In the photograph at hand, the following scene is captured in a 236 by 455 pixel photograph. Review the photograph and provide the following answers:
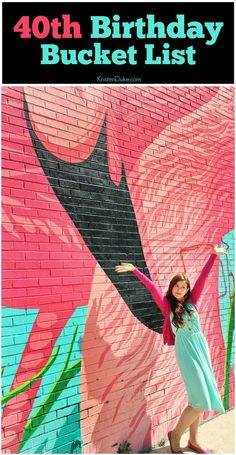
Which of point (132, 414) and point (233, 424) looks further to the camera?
point (233, 424)

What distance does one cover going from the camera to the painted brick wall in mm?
3338

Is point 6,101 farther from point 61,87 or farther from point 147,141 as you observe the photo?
point 147,141

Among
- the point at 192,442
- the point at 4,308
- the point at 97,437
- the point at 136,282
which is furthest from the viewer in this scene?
the point at 136,282

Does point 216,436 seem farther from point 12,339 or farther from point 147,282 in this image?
point 12,339

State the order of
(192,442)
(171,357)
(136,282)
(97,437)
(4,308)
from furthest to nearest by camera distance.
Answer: (171,357)
(136,282)
(192,442)
(97,437)
(4,308)

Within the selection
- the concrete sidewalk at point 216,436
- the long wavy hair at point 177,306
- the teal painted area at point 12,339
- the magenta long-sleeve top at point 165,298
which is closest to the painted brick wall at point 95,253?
the teal painted area at point 12,339

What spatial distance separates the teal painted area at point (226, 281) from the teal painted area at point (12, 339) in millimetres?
3060

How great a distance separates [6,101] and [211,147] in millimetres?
2977

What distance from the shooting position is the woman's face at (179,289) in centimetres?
390

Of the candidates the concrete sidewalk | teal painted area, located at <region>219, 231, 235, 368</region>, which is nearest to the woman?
the concrete sidewalk

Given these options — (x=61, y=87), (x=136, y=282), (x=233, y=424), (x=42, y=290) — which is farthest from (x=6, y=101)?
(x=233, y=424)

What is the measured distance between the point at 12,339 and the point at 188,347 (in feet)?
4.98

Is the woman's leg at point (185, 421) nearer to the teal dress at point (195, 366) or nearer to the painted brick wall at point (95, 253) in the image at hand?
the teal dress at point (195, 366)

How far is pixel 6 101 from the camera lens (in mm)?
3402
